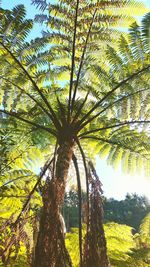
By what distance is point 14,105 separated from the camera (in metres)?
3.67

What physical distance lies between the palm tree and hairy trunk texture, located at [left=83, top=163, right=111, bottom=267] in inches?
22.3

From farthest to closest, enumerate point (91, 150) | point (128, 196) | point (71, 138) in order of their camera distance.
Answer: point (128, 196)
point (91, 150)
point (71, 138)

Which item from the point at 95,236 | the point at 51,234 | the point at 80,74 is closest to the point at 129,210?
the point at 80,74

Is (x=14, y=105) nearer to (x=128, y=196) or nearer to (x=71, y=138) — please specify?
(x=71, y=138)

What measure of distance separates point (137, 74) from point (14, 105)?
150cm

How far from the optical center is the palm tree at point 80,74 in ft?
10.2

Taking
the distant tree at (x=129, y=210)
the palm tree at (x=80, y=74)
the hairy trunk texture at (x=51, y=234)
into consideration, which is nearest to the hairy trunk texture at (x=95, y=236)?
the hairy trunk texture at (x=51, y=234)

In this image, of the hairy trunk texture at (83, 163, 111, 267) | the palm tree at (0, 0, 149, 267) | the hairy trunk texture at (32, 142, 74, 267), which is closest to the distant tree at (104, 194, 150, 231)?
the palm tree at (0, 0, 149, 267)

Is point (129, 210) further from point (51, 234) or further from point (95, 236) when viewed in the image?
point (51, 234)

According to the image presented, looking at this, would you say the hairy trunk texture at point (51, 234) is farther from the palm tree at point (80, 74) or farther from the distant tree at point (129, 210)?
the distant tree at point (129, 210)

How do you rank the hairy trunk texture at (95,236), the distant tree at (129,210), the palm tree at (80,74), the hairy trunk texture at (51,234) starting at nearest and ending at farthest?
the hairy trunk texture at (51,234)
the hairy trunk texture at (95,236)
the palm tree at (80,74)
the distant tree at (129,210)

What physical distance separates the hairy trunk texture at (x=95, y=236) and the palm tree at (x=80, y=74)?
1.86ft

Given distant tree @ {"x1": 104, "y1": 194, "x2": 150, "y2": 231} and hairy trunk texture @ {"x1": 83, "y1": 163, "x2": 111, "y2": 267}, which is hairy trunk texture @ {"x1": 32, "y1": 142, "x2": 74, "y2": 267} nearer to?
hairy trunk texture @ {"x1": 83, "y1": 163, "x2": 111, "y2": 267}

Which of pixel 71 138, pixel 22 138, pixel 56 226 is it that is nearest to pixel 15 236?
pixel 56 226
